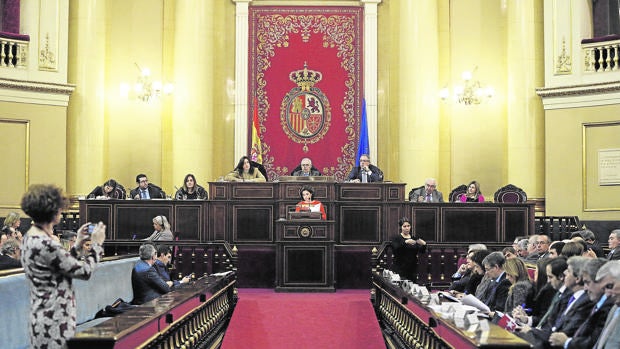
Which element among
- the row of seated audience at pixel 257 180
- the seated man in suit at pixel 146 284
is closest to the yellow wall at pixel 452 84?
the row of seated audience at pixel 257 180

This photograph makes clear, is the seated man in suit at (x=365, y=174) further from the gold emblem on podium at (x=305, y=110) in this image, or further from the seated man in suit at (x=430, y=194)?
the gold emblem on podium at (x=305, y=110)

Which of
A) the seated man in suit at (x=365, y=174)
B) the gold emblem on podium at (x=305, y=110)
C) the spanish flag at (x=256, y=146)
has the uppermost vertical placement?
the gold emblem on podium at (x=305, y=110)

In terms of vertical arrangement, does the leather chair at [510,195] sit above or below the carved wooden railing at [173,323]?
above

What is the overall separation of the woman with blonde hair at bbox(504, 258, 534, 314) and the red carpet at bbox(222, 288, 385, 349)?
2.34 metres

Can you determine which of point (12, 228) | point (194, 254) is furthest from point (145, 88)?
point (12, 228)

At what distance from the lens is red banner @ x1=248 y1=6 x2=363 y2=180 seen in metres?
17.3

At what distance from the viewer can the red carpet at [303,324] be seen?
9070 millimetres

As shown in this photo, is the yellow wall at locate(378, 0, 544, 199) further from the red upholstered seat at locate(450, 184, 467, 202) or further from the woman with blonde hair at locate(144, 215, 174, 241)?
the woman with blonde hair at locate(144, 215, 174, 241)

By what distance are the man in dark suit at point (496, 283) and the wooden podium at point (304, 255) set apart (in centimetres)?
442

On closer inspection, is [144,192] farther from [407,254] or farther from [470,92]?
[470,92]

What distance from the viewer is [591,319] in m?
4.80

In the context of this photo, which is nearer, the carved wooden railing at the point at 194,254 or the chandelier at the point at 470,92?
the carved wooden railing at the point at 194,254

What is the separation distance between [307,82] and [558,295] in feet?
39.9

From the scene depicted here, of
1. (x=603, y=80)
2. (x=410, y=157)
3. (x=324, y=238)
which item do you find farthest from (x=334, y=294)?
(x=603, y=80)
